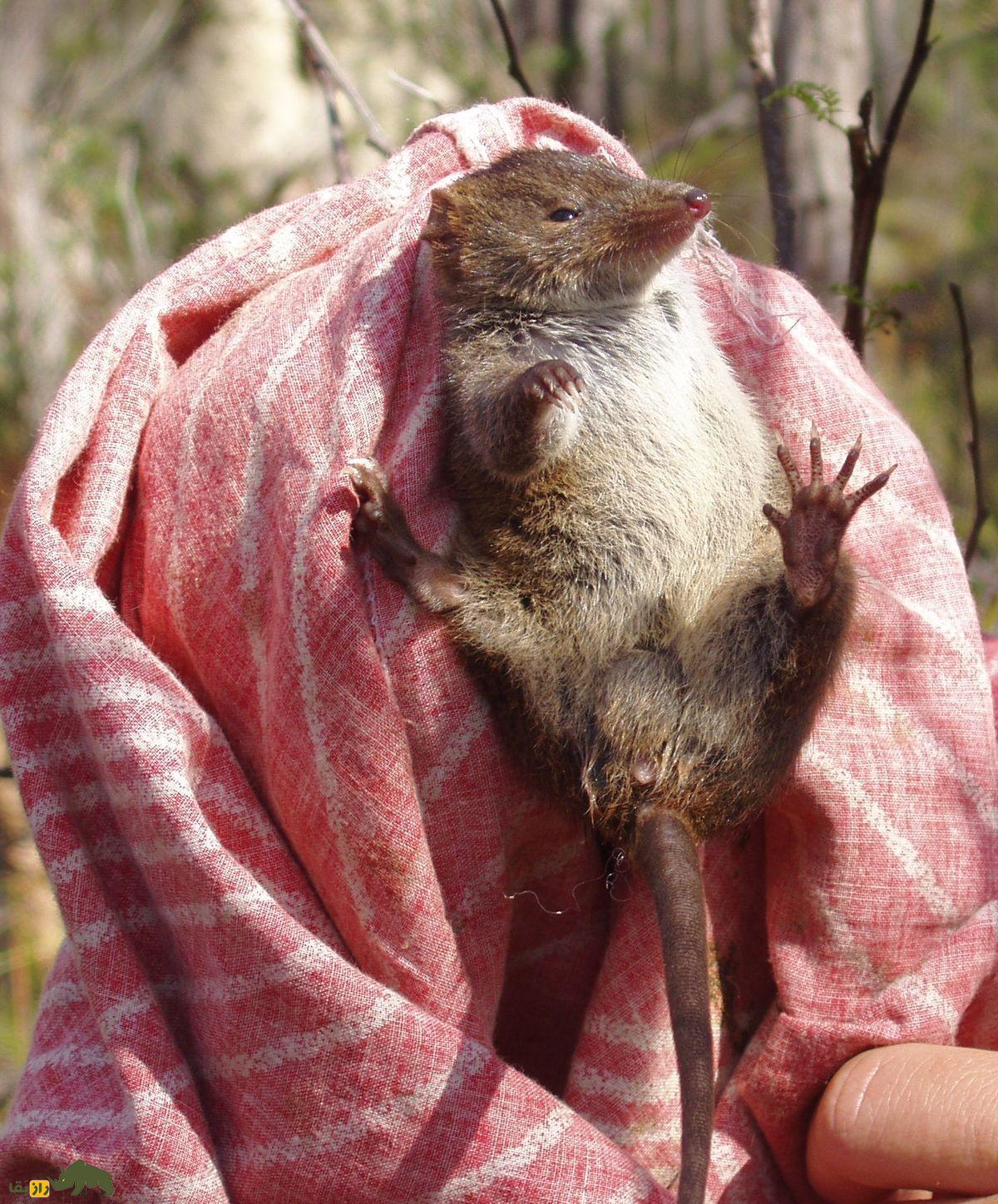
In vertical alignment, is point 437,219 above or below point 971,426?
above

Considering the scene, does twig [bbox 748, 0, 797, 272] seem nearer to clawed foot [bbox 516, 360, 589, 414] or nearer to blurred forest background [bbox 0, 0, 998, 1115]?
clawed foot [bbox 516, 360, 589, 414]

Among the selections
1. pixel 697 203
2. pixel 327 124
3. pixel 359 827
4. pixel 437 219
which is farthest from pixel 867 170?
pixel 327 124

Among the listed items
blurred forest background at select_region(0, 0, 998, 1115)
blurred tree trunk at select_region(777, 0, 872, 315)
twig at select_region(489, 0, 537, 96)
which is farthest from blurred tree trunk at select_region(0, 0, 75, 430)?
blurred tree trunk at select_region(777, 0, 872, 315)

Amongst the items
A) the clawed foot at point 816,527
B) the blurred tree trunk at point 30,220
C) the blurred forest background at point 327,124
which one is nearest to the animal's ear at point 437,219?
the clawed foot at point 816,527

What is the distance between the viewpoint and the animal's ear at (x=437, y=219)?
2.07 meters

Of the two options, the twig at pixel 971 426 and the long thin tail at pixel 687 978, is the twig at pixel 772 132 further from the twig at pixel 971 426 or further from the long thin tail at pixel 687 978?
the long thin tail at pixel 687 978

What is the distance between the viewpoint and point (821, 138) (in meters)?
3.07

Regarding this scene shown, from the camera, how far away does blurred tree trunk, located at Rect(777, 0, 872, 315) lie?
3064mm

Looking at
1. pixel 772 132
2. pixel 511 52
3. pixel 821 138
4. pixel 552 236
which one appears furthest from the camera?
pixel 821 138

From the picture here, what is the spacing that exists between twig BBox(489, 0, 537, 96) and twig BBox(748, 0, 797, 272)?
51cm

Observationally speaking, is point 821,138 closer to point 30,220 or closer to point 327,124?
point 327,124

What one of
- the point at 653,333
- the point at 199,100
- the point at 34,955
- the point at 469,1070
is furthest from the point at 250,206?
the point at 469,1070

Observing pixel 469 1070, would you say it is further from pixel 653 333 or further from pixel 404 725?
pixel 653 333

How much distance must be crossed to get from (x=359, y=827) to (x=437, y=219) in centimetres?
110
